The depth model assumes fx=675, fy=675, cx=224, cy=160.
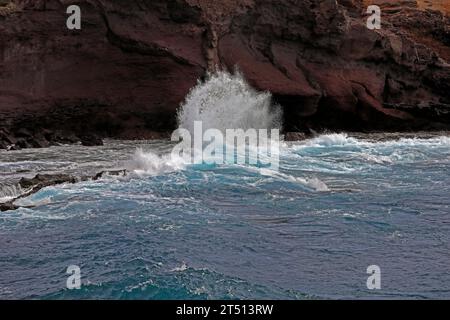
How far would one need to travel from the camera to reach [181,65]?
29484mm

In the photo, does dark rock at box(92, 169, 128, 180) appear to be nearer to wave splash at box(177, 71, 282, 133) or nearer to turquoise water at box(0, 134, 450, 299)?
turquoise water at box(0, 134, 450, 299)

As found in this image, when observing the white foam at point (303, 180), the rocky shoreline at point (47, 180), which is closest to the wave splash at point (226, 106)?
the white foam at point (303, 180)

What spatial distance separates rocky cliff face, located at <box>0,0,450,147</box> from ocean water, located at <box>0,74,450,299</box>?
5349mm

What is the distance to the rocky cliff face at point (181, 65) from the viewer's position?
2783 centimetres

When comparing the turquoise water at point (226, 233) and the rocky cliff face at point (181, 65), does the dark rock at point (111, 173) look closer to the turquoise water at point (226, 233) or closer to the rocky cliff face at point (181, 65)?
the turquoise water at point (226, 233)

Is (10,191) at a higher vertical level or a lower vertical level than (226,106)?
lower

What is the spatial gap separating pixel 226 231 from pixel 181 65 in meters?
17.0

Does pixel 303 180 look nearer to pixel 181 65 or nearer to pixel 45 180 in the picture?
pixel 45 180

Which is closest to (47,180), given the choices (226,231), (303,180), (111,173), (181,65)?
(111,173)

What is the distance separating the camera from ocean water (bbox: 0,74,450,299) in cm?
1049

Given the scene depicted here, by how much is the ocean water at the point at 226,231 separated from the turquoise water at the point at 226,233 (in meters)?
0.03

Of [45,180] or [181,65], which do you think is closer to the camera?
[45,180]

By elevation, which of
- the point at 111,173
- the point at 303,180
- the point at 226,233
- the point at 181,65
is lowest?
the point at 226,233
